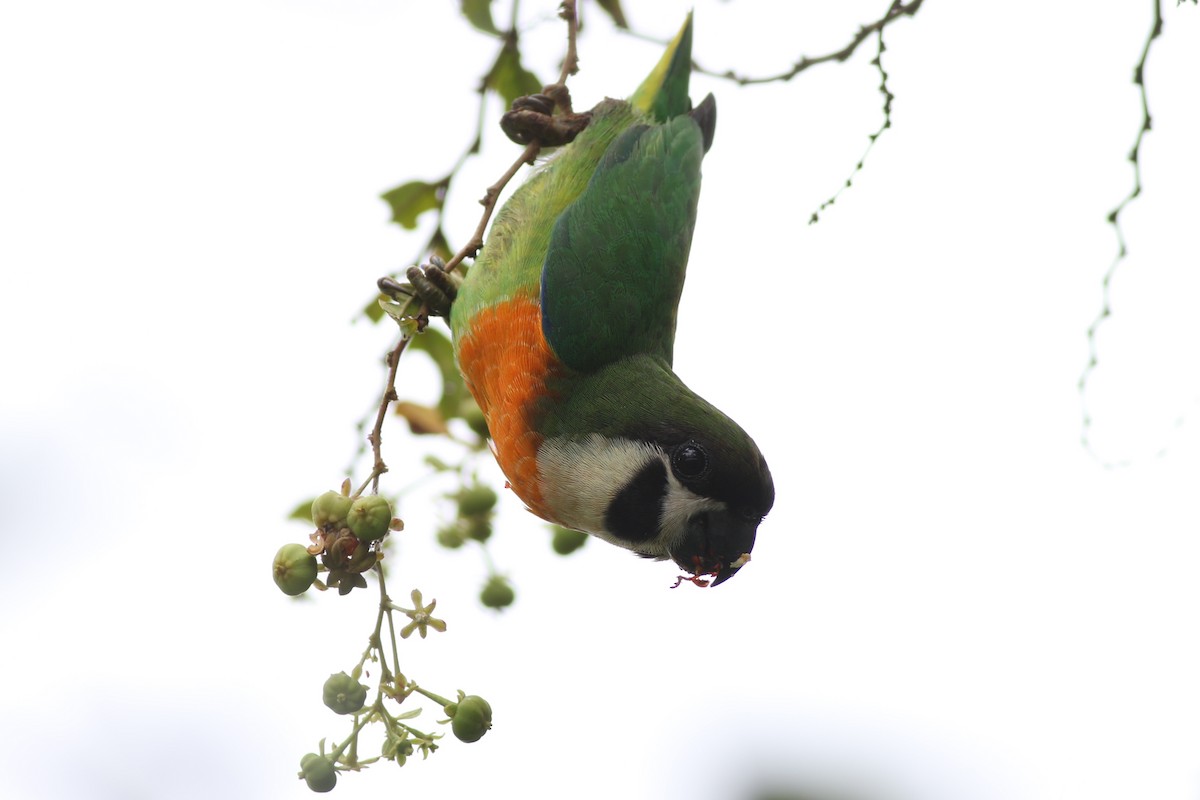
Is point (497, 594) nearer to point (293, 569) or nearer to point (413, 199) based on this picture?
point (293, 569)

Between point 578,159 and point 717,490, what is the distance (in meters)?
1.38

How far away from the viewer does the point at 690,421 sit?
8.32 ft

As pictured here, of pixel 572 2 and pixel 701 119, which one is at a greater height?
pixel 701 119

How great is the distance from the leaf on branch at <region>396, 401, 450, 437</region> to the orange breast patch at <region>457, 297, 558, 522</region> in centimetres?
14

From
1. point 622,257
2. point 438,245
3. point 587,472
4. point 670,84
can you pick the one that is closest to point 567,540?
point 587,472

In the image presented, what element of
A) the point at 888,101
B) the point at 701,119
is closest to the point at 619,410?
the point at 888,101

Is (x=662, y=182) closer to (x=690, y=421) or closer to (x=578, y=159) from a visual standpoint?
(x=578, y=159)

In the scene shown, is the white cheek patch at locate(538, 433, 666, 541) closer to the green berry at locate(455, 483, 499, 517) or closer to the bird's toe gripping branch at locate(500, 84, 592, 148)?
the green berry at locate(455, 483, 499, 517)

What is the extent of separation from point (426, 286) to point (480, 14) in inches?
32.0

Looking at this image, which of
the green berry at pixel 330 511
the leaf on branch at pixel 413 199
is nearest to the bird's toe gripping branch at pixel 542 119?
the leaf on branch at pixel 413 199

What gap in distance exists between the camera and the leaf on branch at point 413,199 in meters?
3.11

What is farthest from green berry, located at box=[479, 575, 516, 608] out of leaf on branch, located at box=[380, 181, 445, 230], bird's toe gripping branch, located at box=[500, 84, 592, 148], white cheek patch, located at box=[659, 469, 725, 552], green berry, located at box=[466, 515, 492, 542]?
bird's toe gripping branch, located at box=[500, 84, 592, 148]

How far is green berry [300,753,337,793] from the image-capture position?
221 centimetres

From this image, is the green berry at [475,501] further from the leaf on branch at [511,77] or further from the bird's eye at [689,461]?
the leaf on branch at [511,77]
